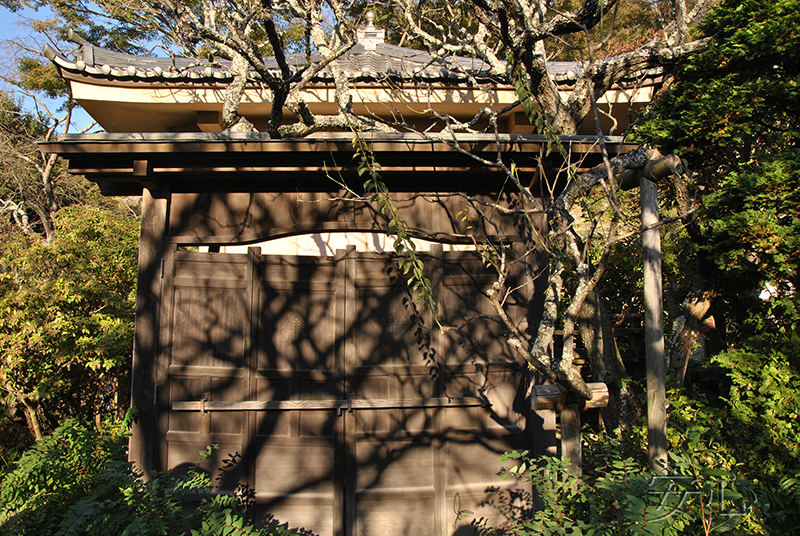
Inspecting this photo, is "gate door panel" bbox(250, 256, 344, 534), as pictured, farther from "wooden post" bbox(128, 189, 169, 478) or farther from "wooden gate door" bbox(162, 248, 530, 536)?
"wooden post" bbox(128, 189, 169, 478)

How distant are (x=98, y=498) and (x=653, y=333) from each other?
425 cm

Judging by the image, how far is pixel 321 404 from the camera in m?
3.87

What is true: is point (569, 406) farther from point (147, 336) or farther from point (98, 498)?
point (98, 498)

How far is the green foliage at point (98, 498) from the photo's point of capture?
2.86 m

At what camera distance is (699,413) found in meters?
4.95

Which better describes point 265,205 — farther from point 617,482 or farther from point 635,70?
point 635,70

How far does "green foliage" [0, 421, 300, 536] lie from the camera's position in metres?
2.86

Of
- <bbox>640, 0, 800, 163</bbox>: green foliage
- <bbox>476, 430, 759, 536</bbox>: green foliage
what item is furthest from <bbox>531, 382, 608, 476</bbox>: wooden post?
<bbox>640, 0, 800, 163</bbox>: green foliage

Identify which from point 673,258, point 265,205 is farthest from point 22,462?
point 673,258

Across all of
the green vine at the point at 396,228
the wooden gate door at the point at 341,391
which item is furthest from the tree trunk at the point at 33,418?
the green vine at the point at 396,228

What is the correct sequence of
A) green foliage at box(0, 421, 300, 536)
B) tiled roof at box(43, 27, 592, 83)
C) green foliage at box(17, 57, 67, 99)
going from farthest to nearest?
1. green foliage at box(17, 57, 67, 99)
2. tiled roof at box(43, 27, 592, 83)
3. green foliage at box(0, 421, 300, 536)

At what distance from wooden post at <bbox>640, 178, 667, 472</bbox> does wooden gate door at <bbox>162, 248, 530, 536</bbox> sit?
0.94 m

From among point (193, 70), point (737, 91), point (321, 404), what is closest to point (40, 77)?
point (193, 70)

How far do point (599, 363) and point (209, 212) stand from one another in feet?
15.5
